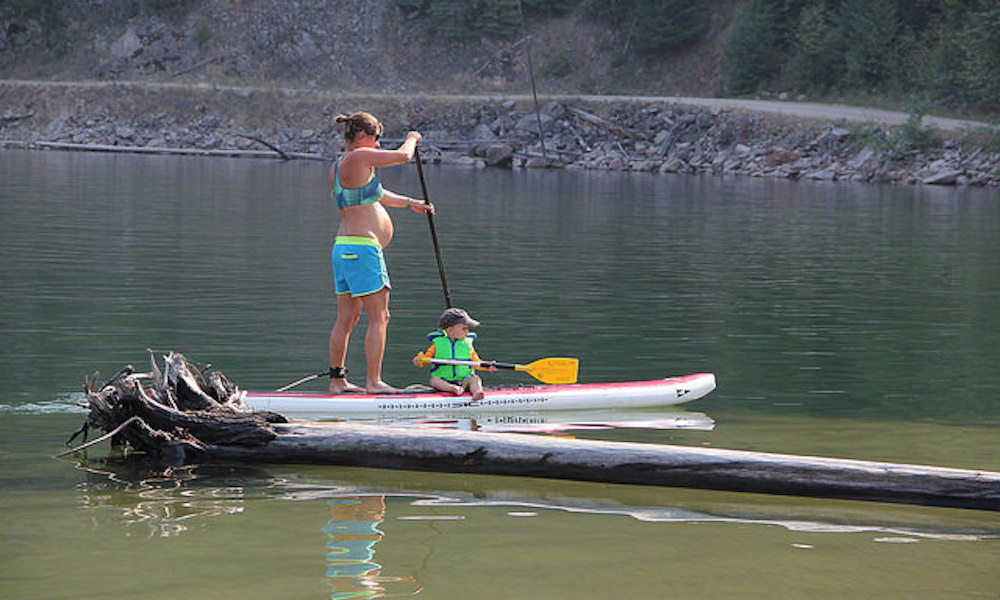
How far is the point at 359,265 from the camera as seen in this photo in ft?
32.6

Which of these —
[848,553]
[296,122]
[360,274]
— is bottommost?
[848,553]

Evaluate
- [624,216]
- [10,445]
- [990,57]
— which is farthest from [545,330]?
[990,57]

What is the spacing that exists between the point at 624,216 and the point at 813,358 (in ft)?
Result: 58.9

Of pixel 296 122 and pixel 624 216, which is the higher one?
pixel 296 122

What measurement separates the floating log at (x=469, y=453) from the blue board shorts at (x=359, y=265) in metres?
1.57

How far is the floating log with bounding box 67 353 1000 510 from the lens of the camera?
7.44m

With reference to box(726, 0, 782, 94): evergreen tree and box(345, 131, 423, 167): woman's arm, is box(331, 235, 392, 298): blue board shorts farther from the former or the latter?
box(726, 0, 782, 94): evergreen tree

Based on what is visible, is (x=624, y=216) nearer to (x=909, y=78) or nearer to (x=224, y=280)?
(x=224, y=280)

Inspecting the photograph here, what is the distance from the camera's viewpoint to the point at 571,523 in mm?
7242

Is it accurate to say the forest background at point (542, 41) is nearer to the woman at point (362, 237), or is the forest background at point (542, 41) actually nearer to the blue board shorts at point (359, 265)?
the woman at point (362, 237)

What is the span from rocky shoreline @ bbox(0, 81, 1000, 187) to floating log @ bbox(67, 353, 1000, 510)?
4002 cm

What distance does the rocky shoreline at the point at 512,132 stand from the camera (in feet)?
157

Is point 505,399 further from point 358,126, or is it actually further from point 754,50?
point 754,50

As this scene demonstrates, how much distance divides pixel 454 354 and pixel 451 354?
23 millimetres
